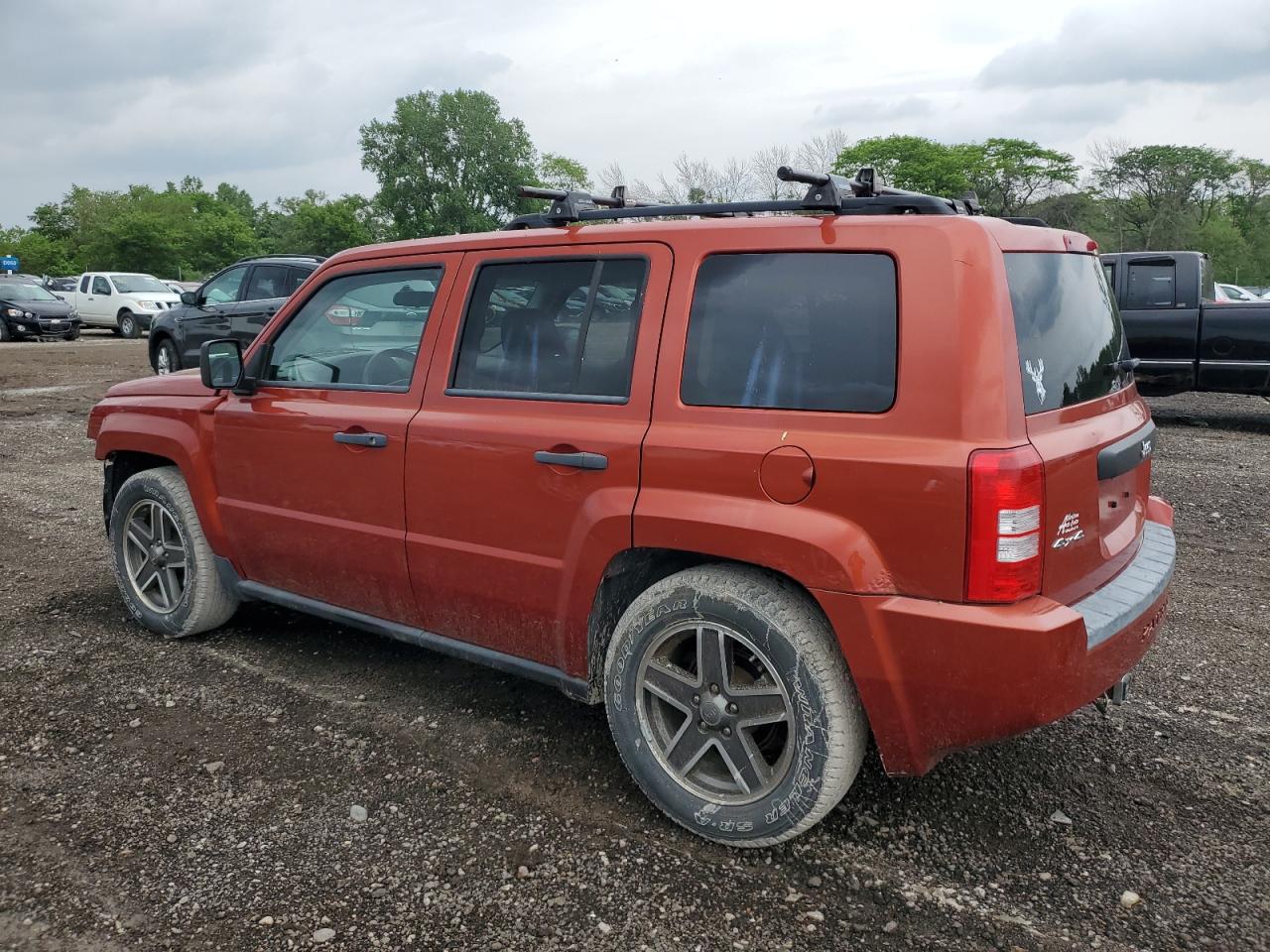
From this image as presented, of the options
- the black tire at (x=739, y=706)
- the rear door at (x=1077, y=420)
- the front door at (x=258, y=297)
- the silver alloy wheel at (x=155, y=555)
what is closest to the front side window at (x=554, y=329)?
the black tire at (x=739, y=706)

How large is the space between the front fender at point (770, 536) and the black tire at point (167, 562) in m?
2.43

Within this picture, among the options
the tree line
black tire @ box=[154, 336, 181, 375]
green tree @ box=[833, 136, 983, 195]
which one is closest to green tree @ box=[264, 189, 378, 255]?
the tree line

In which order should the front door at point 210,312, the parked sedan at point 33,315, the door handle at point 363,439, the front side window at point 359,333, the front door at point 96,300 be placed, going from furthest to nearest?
the front door at point 96,300
the parked sedan at point 33,315
the front door at point 210,312
the front side window at point 359,333
the door handle at point 363,439

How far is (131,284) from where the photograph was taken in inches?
1068

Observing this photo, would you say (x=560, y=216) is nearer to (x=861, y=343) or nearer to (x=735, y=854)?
(x=861, y=343)

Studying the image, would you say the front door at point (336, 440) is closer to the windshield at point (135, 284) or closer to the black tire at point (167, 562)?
the black tire at point (167, 562)

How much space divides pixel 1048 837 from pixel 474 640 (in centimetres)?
194

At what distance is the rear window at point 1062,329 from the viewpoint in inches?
106

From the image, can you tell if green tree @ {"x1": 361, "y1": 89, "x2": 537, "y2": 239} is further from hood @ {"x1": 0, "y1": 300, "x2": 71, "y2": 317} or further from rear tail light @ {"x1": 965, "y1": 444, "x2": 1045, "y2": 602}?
rear tail light @ {"x1": 965, "y1": 444, "x2": 1045, "y2": 602}

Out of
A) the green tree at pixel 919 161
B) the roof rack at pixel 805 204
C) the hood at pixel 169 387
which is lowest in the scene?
the hood at pixel 169 387

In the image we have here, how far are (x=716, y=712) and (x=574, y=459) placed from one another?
0.87 meters

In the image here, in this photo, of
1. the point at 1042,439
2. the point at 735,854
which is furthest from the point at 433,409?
the point at 1042,439

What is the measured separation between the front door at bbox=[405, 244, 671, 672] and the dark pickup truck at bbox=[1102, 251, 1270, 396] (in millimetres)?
9186

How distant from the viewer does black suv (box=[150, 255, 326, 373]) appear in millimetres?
13008
